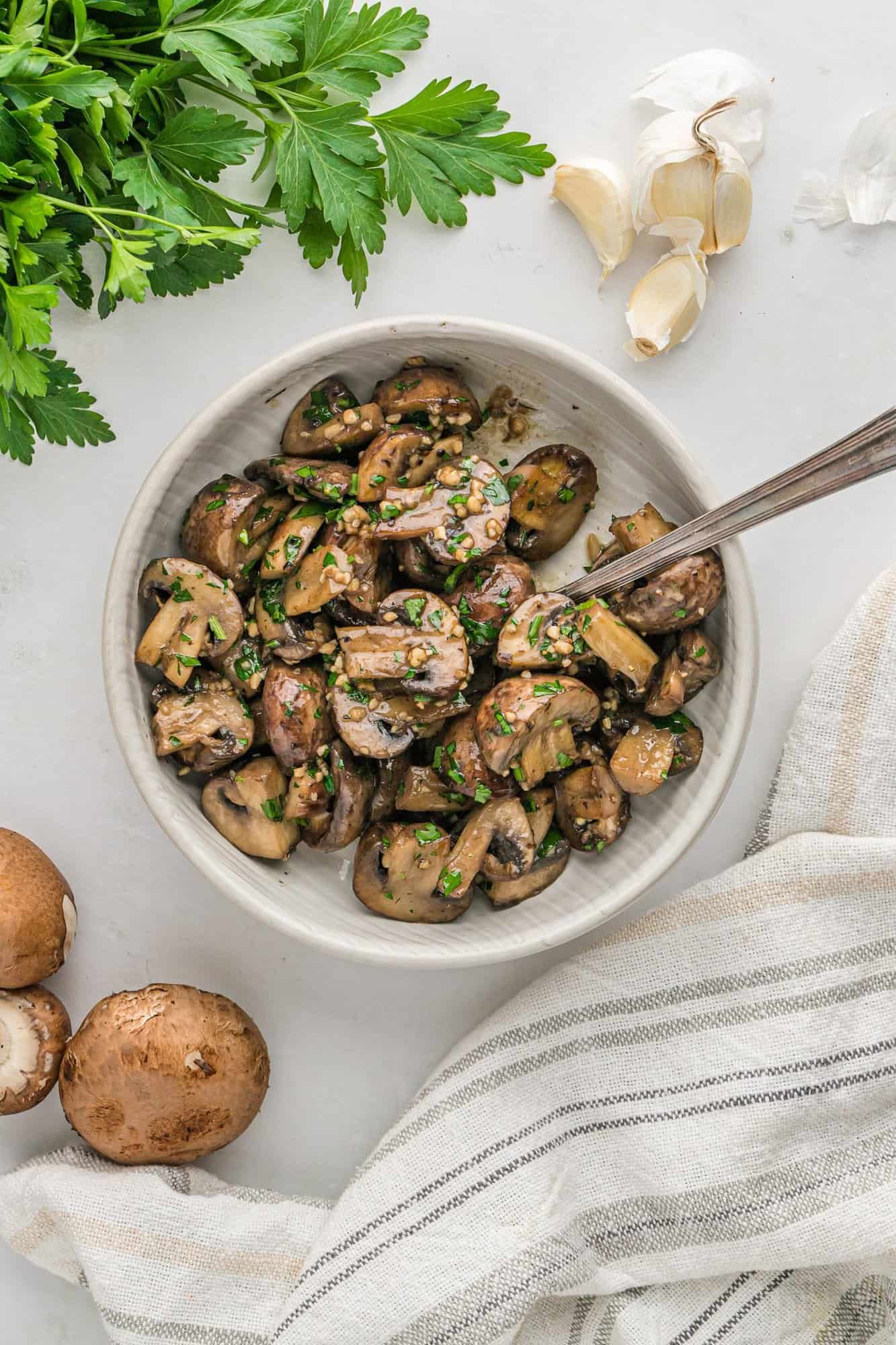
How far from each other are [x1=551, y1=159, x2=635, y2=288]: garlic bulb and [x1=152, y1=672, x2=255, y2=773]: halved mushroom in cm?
113

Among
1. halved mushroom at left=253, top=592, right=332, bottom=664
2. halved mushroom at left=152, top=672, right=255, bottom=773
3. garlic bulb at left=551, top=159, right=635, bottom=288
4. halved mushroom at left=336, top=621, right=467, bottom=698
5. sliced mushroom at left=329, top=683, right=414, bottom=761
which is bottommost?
halved mushroom at left=152, top=672, right=255, bottom=773

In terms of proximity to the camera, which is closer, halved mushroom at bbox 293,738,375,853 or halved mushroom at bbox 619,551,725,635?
halved mushroom at bbox 619,551,725,635

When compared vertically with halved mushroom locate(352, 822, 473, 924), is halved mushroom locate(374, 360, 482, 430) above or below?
above

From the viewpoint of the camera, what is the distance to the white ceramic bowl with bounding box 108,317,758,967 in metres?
2.02

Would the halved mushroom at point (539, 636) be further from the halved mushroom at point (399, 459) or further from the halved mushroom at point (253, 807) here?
Result: the halved mushroom at point (253, 807)

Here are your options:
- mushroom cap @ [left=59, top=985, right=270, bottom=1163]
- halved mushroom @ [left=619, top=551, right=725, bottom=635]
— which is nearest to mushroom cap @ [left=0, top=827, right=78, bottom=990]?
mushroom cap @ [left=59, top=985, right=270, bottom=1163]

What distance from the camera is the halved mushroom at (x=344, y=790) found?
2104 mm

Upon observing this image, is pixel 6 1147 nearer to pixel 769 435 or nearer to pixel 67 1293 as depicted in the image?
pixel 67 1293

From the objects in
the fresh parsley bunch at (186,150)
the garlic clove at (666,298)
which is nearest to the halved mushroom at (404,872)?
the fresh parsley bunch at (186,150)

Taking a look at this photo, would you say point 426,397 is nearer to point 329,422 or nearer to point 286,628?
point 329,422

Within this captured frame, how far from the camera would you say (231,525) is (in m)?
2.04

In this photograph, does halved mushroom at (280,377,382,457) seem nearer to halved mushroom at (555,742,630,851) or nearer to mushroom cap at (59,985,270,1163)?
halved mushroom at (555,742,630,851)

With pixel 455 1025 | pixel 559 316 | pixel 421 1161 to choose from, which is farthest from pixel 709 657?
pixel 421 1161

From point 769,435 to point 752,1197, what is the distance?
1557 millimetres
